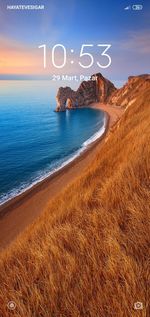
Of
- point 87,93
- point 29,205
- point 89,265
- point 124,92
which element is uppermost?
point 87,93

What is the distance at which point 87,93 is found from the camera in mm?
93562

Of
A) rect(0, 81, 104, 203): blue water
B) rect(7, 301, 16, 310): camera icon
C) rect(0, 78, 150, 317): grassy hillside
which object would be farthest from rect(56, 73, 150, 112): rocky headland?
rect(7, 301, 16, 310): camera icon

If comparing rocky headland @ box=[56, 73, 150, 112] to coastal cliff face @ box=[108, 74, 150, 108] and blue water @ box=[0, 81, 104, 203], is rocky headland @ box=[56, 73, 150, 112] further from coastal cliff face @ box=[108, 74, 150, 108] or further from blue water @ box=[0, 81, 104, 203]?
blue water @ box=[0, 81, 104, 203]

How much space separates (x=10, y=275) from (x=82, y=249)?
78 cm

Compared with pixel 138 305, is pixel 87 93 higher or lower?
higher

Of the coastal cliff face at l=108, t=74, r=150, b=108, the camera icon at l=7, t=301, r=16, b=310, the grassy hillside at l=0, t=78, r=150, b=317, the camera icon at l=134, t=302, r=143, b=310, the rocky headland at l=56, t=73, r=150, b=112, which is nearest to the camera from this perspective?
the camera icon at l=134, t=302, r=143, b=310

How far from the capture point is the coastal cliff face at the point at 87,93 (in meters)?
88.2

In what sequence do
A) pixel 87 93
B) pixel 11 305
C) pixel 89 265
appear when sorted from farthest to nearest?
pixel 87 93 < pixel 89 265 < pixel 11 305

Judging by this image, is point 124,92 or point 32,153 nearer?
point 32,153

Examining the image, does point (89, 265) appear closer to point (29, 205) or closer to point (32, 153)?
point (29, 205)

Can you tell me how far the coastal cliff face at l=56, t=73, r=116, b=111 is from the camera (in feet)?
290

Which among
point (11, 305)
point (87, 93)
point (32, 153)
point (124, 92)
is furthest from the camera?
point (87, 93)

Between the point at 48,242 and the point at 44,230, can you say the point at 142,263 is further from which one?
the point at 44,230

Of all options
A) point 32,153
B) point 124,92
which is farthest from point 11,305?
point 124,92
